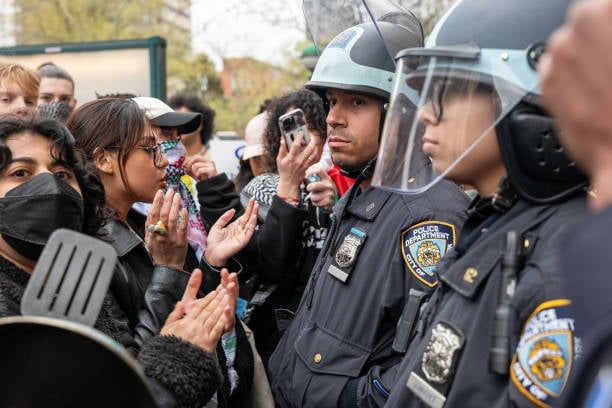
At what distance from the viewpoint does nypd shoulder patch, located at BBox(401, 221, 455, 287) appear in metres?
2.53

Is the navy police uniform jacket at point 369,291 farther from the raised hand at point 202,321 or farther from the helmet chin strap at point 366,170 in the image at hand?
the raised hand at point 202,321

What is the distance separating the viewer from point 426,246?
258 centimetres

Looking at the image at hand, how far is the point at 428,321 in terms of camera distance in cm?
197

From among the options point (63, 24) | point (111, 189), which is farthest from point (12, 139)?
point (63, 24)

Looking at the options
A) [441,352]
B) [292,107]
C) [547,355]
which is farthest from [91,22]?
[547,355]

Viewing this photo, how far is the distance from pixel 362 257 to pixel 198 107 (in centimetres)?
475

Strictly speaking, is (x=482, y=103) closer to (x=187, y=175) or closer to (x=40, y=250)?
(x=40, y=250)

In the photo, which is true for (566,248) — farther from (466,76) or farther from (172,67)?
(172,67)

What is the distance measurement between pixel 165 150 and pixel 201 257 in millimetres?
656

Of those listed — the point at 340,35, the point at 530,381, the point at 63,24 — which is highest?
the point at 340,35

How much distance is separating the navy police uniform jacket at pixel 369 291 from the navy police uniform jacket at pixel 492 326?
58cm

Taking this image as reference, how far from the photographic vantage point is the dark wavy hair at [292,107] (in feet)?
14.5

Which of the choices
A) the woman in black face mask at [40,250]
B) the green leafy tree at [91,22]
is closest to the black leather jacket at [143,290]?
the woman in black face mask at [40,250]

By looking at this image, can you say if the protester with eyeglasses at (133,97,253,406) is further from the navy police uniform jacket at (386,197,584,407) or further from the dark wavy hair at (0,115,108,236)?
the navy police uniform jacket at (386,197,584,407)
